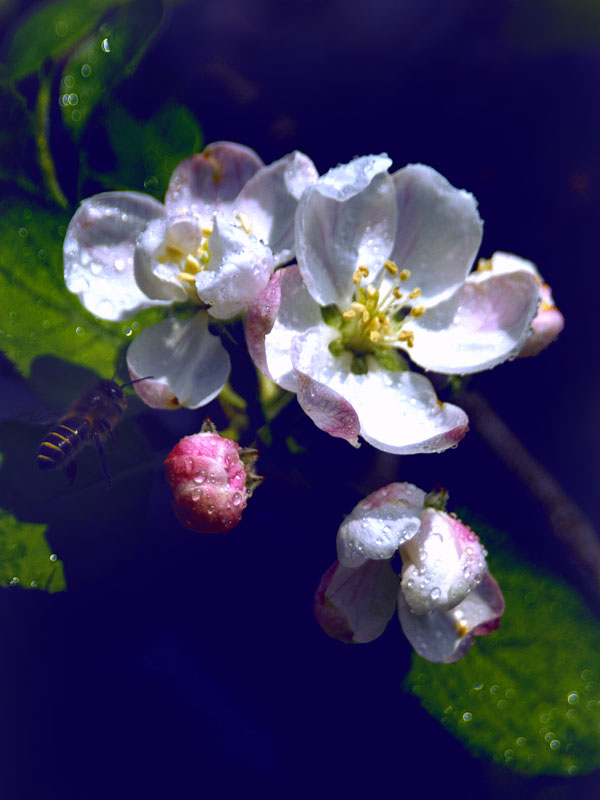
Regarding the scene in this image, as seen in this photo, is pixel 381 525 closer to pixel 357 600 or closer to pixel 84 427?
pixel 357 600

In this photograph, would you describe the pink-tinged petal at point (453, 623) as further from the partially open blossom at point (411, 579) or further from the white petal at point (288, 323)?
the white petal at point (288, 323)

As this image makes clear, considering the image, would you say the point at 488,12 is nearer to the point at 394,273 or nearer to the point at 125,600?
the point at 394,273

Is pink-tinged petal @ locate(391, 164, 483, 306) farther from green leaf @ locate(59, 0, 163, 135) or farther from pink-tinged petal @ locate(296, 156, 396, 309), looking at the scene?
green leaf @ locate(59, 0, 163, 135)

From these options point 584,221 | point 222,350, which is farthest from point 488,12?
point 222,350

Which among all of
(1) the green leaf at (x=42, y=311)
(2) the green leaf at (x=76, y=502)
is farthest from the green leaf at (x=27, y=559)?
(1) the green leaf at (x=42, y=311)

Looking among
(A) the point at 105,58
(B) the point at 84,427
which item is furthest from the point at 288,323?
(A) the point at 105,58
